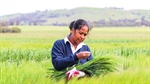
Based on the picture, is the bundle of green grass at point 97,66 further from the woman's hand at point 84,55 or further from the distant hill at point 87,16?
the distant hill at point 87,16

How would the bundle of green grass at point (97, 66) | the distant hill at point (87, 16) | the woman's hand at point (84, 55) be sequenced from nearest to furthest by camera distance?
1. the woman's hand at point (84, 55)
2. the bundle of green grass at point (97, 66)
3. the distant hill at point (87, 16)

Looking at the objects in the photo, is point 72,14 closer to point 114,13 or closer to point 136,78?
point 114,13

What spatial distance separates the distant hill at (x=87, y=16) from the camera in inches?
4216

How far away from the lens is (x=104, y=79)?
3.64m

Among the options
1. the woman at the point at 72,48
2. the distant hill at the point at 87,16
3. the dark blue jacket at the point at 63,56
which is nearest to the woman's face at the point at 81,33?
the woman at the point at 72,48

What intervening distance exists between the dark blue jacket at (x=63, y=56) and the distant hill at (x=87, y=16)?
94282 millimetres

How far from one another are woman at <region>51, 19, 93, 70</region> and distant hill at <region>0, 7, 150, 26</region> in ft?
309

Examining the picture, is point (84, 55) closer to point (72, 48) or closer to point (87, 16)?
point (72, 48)

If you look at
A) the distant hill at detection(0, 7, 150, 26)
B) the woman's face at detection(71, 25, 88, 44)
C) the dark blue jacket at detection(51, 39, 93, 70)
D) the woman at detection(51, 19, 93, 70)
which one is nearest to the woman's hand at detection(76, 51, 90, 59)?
the woman at detection(51, 19, 93, 70)

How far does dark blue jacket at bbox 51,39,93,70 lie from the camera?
453 centimetres

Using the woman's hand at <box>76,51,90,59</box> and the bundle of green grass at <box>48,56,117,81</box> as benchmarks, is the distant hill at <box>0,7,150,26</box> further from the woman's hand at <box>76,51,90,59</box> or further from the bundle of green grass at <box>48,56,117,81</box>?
the woman's hand at <box>76,51,90,59</box>

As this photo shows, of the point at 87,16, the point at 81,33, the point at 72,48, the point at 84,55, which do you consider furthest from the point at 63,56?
the point at 87,16

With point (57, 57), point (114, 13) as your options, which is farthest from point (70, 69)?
point (114, 13)

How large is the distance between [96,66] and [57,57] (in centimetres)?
46
